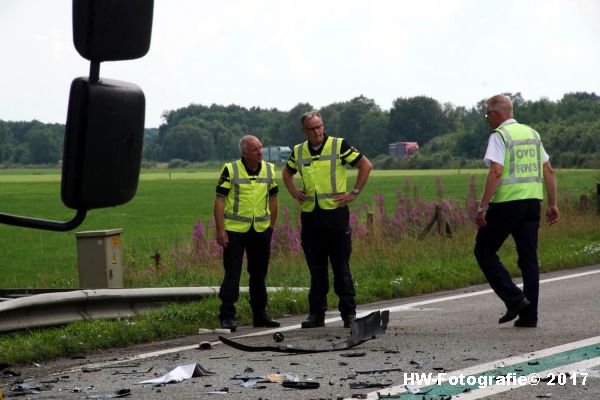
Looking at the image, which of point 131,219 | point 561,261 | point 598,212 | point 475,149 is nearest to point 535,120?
point 475,149

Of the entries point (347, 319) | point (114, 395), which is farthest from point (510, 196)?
point (114, 395)

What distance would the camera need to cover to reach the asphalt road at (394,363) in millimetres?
7203

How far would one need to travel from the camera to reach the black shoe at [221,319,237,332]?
1139cm

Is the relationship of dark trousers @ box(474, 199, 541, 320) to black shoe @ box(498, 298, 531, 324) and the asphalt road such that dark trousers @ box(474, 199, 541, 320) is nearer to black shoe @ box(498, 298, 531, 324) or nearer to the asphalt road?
black shoe @ box(498, 298, 531, 324)

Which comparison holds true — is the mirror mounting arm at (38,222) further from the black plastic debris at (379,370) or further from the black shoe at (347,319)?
the black shoe at (347,319)

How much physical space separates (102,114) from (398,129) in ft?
356

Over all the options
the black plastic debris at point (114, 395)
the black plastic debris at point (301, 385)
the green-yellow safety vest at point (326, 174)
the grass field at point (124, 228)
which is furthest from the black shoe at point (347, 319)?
the grass field at point (124, 228)

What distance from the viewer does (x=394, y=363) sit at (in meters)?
8.34

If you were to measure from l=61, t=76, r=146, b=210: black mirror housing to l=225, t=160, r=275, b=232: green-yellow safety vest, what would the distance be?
26.9 ft

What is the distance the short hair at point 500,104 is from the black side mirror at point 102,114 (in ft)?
24.0

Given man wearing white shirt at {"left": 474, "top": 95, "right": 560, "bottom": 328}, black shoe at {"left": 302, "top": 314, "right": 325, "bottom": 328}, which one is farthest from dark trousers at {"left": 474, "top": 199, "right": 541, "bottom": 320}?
black shoe at {"left": 302, "top": 314, "right": 325, "bottom": 328}

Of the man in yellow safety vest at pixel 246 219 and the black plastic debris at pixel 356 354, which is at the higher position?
the man in yellow safety vest at pixel 246 219

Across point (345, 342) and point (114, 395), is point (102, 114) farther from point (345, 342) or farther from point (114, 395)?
point (345, 342)

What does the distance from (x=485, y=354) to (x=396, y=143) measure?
10469cm
